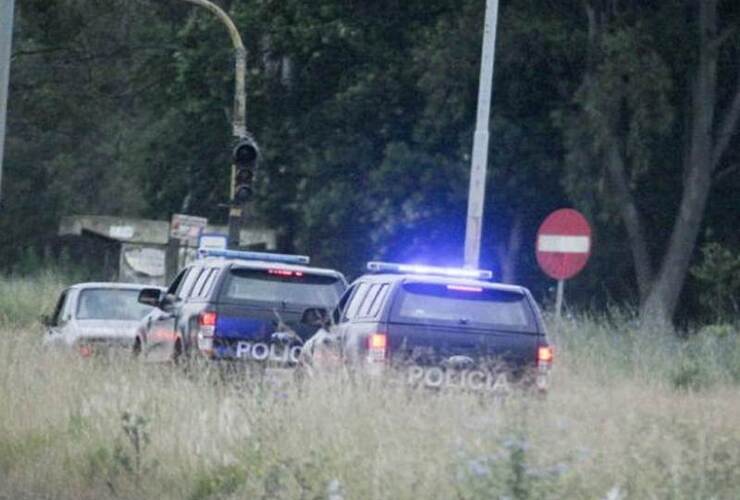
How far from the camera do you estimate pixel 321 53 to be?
1654 inches

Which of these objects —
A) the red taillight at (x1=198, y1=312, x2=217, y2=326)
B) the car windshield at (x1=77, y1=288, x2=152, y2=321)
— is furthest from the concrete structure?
the red taillight at (x1=198, y1=312, x2=217, y2=326)

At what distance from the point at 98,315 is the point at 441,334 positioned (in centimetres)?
1057

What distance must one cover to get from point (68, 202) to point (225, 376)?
49.9m

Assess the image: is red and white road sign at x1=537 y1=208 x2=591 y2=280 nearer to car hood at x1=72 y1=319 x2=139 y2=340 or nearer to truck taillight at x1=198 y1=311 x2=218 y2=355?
car hood at x1=72 y1=319 x2=139 y2=340

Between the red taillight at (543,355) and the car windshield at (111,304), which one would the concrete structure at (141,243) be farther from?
the red taillight at (543,355)

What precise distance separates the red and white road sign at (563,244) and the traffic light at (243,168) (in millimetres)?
4607

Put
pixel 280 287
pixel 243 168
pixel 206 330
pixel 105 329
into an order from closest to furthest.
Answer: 1. pixel 206 330
2. pixel 280 287
3. pixel 105 329
4. pixel 243 168

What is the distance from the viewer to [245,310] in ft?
68.0

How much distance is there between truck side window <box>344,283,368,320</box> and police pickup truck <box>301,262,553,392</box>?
0.07 feet

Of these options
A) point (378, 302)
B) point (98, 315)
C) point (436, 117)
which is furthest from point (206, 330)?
point (436, 117)

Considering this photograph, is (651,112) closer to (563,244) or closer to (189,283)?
(563,244)

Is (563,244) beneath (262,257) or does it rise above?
above

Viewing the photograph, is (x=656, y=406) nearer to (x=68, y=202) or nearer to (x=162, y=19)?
(x=162, y=19)

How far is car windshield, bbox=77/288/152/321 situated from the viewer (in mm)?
26500
